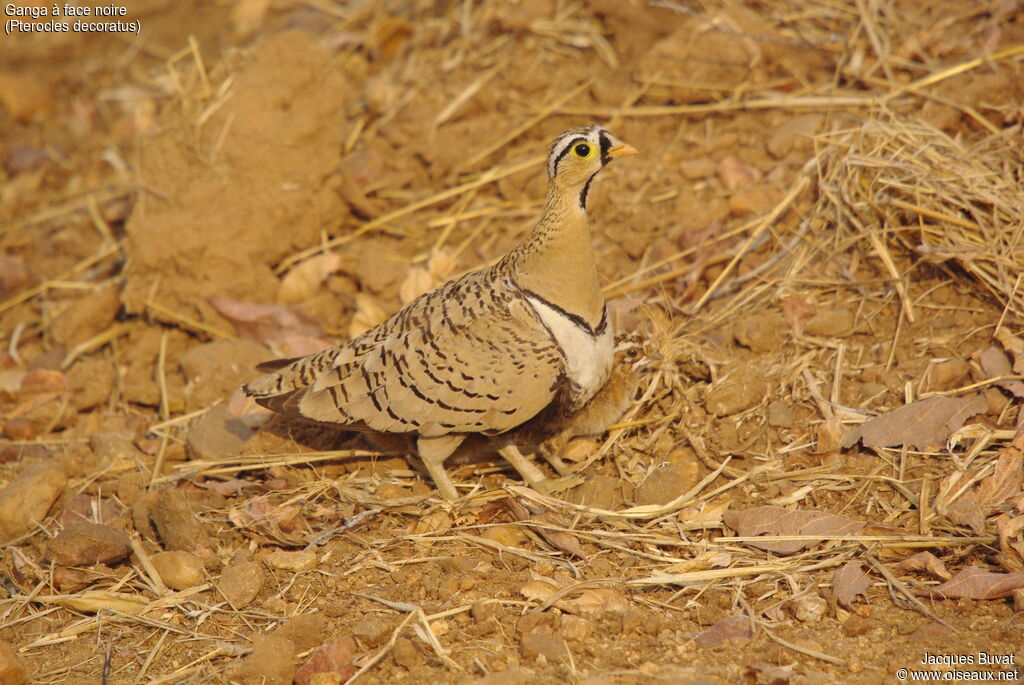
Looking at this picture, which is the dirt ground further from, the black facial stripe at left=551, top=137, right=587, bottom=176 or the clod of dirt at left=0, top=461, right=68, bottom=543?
the black facial stripe at left=551, top=137, right=587, bottom=176

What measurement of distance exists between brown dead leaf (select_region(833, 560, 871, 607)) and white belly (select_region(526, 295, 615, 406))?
118cm

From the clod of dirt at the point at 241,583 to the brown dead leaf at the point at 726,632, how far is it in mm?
1672

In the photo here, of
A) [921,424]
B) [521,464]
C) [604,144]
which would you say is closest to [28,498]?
[521,464]

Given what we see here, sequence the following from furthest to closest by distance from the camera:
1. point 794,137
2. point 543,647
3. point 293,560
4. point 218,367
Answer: point 794,137 < point 218,367 < point 293,560 < point 543,647

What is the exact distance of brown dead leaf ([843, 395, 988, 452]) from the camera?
3.91 meters

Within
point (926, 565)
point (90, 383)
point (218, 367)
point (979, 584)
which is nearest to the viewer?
point (979, 584)

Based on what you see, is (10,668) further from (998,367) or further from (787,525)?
(998,367)

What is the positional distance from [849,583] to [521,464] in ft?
4.81

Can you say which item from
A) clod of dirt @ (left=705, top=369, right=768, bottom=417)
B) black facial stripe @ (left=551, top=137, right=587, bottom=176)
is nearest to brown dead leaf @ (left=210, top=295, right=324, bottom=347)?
black facial stripe @ (left=551, top=137, right=587, bottom=176)

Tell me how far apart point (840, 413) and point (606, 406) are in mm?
999

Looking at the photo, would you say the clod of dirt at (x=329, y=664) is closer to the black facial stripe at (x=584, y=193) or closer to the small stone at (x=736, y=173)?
the black facial stripe at (x=584, y=193)

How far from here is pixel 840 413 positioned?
413 cm

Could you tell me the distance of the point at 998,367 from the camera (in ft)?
13.3

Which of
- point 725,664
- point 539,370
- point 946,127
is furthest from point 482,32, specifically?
point 725,664
